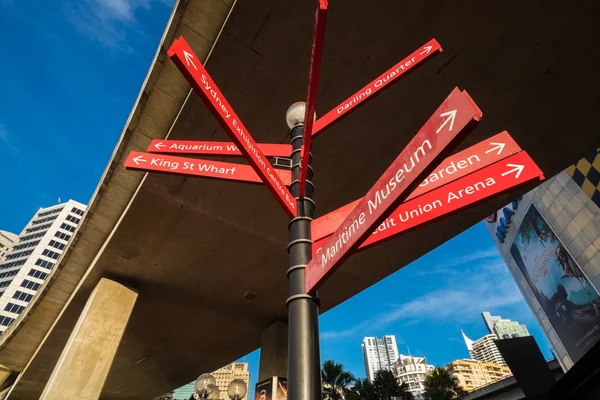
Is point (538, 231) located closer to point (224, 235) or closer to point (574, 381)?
point (574, 381)

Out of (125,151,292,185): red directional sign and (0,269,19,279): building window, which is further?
(0,269,19,279): building window

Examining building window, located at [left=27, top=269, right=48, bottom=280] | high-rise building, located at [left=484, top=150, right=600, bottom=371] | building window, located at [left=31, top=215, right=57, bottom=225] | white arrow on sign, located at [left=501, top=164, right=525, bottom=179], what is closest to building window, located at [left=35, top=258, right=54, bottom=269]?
building window, located at [left=27, top=269, right=48, bottom=280]

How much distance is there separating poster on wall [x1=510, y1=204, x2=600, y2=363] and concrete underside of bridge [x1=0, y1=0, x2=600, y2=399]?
133 feet

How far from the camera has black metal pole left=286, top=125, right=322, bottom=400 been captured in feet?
7.72

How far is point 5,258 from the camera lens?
109438 millimetres

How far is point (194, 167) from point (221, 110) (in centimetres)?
97

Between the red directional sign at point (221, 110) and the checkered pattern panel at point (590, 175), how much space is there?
37.3 metres

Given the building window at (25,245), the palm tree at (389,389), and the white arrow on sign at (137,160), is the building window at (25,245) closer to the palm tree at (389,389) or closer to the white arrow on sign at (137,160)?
the palm tree at (389,389)

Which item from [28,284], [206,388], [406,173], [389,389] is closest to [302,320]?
[406,173]

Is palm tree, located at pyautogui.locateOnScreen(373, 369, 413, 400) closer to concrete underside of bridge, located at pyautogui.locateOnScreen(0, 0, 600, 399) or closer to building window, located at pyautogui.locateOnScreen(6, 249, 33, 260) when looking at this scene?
concrete underside of bridge, located at pyautogui.locateOnScreen(0, 0, 600, 399)

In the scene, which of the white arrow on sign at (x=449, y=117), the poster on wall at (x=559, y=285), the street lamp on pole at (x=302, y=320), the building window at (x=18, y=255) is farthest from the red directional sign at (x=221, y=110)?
the building window at (x=18, y=255)

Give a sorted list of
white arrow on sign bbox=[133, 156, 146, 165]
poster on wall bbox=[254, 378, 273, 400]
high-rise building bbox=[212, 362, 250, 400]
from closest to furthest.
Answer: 1. white arrow on sign bbox=[133, 156, 146, 165]
2. poster on wall bbox=[254, 378, 273, 400]
3. high-rise building bbox=[212, 362, 250, 400]

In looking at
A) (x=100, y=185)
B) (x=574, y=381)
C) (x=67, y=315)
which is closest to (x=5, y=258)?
(x=67, y=315)

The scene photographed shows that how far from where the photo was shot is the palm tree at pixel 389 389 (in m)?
37.1
